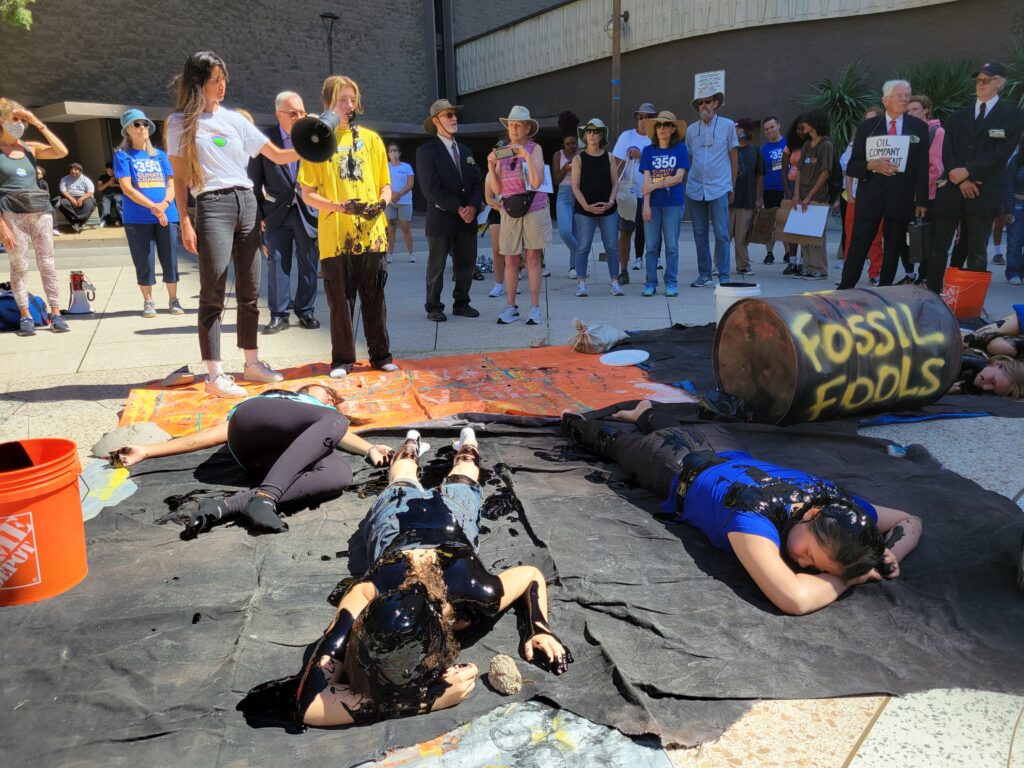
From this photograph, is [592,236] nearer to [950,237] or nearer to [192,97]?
[950,237]

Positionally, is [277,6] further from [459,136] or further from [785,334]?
[785,334]

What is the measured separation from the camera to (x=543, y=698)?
91.6 inches

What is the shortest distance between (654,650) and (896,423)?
8.81 ft

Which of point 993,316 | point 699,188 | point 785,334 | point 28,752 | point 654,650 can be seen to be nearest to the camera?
point 28,752

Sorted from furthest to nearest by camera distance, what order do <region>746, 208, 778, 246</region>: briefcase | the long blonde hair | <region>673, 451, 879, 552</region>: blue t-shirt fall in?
<region>746, 208, 778, 246</region>: briefcase, the long blonde hair, <region>673, 451, 879, 552</region>: blue t-shirt

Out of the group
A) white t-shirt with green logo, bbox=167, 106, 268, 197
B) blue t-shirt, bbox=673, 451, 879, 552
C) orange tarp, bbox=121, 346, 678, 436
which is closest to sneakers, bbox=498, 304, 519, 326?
orange tarp, bbox=121, 346, 678, 436

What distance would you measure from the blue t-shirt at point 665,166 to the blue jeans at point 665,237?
0.08m

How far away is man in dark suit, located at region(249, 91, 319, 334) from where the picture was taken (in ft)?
22.1

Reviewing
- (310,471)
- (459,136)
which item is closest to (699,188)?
(310,471)

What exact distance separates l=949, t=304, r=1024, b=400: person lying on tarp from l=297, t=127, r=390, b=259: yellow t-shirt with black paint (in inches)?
152

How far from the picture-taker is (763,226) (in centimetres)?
984

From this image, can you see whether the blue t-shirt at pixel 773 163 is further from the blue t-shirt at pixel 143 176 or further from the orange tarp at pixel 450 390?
the blue t-shirt at pixel 143 176

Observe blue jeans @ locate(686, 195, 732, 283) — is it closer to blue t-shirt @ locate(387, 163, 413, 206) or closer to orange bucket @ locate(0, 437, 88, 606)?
blue t-shirt @ locate(387, 163, 413, 206)

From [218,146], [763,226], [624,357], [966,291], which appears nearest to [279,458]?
[218,146]
